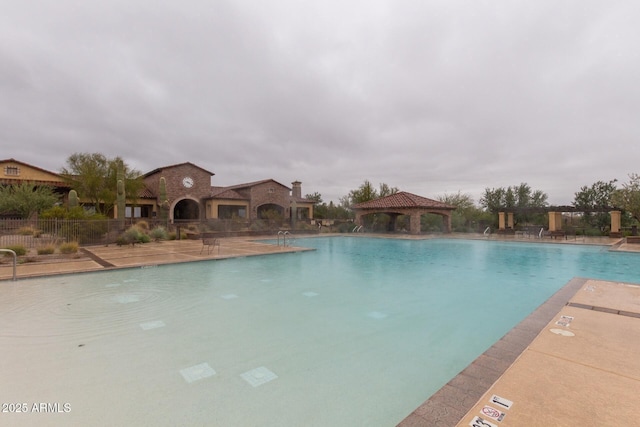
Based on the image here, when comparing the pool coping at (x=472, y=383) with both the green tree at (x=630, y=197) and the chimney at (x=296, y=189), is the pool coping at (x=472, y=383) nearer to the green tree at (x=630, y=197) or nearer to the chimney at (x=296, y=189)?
the green tree at (x=630, y=197)

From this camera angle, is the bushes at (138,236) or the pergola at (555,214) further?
the pergola at (555,214)

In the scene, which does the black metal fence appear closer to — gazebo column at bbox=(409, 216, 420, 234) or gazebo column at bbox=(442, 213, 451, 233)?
gazebo column at bbox=(409, 216, 420, 234)

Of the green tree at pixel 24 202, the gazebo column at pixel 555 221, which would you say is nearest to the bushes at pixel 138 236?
the green tree at pixel 24 202

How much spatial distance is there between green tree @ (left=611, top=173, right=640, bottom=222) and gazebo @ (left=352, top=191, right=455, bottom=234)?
1128 cm

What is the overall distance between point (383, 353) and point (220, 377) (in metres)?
2.23

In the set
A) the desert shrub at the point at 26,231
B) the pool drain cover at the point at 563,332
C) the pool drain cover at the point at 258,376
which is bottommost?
the pool drain cover at the point at 258,376

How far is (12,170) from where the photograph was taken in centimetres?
2392

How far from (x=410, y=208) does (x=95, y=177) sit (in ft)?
88.4

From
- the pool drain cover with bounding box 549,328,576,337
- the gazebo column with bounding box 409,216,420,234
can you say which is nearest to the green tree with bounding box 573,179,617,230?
the gazebo column with bounding box 409,216,420,234

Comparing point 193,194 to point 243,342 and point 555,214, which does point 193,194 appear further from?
point 555,214

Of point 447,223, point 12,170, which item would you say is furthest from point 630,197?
point 12,170

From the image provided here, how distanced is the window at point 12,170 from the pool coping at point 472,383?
1344 inches

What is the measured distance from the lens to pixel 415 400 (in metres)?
3.08

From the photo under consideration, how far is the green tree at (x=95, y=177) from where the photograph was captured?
76.7 ft
